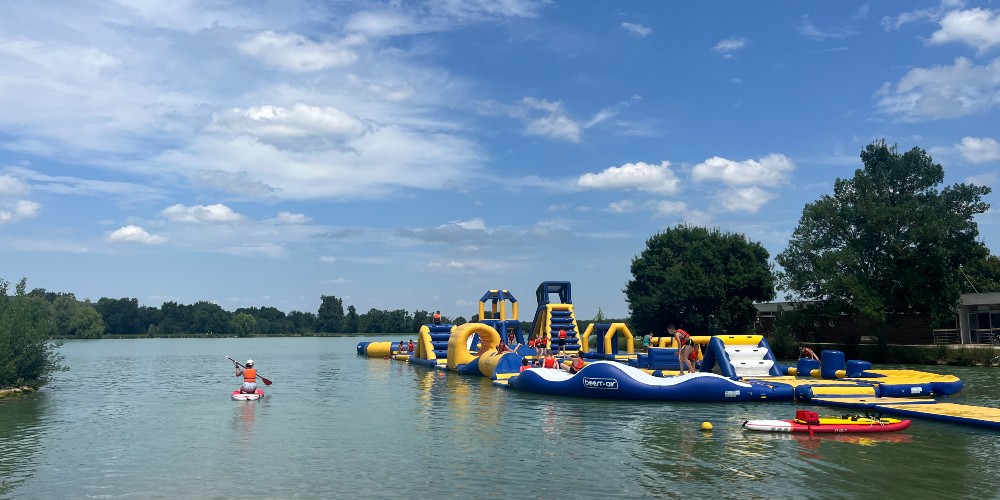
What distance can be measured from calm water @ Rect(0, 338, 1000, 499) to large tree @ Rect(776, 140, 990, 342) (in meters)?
22.4

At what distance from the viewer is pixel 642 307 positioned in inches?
2766

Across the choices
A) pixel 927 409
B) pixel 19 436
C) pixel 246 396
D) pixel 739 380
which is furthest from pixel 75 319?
pixel 927 409

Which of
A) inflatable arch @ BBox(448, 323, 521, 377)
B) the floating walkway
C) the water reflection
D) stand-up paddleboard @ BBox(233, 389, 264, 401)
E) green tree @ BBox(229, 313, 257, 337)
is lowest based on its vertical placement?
the water reflection

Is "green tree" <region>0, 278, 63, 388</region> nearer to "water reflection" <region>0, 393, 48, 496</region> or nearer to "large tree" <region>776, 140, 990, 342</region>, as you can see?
"water reflection" <region>0, 393, 48, 496</region>

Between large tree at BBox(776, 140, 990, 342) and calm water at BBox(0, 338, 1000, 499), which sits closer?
calm water at BBox(0, 338, 1000, 499)

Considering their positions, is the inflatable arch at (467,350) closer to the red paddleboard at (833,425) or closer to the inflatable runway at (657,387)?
the inflatable runway at (657,387)

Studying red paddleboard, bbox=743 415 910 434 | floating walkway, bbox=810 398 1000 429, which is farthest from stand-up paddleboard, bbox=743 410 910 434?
floating walkway, bbox=810 398 1000 429

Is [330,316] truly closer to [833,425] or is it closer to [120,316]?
[120,316]

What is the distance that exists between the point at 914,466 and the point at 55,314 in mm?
136503

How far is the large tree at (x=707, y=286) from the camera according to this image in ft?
217

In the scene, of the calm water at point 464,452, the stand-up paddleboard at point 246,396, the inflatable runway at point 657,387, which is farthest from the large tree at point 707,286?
the stand-up paddleboard at point 246,396

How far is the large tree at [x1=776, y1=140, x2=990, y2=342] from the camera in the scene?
1868 inches

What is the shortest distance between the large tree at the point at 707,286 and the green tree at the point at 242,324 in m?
117

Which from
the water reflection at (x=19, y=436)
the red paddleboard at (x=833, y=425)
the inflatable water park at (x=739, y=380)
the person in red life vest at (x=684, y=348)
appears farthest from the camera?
the person in red life vest at (x=684, y=348)
